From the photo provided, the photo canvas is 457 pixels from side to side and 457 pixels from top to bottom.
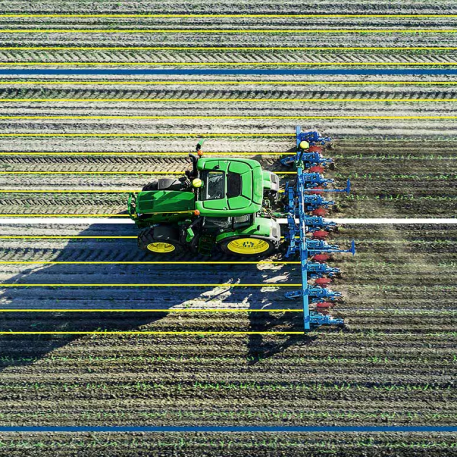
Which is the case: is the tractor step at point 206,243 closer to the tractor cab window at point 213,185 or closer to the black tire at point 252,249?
the black tire at point 252,249

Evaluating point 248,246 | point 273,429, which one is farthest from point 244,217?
point 273,429

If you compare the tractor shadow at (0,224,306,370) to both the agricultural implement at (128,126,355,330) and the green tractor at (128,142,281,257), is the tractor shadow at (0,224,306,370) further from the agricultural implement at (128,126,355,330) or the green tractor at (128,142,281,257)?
the green tractor at (128,142,281,257)

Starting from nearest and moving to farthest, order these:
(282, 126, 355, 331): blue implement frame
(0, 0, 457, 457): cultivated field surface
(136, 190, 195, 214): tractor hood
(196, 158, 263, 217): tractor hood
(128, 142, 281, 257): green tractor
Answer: (196, 158, 263, 217): tractor hood, (128, 142, 281, 257): green tractor, (136, 190, 195, 214): tractor hood, (0, 0, 457, 457): cultivated field surface, (282, 126, 355, 331): blue implement frame

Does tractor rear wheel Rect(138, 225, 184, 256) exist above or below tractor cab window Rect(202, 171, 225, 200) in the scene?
below

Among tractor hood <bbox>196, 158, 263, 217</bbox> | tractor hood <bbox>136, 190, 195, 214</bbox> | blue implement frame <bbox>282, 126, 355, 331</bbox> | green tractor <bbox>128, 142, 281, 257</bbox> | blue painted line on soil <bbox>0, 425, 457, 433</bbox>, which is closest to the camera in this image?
tractor hood <bbox>196, 158, 263, 217</bbox>

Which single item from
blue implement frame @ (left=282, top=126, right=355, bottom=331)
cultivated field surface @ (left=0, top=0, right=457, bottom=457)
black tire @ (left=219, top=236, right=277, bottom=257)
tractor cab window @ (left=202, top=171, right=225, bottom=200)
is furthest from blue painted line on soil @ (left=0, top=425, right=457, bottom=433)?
tractor cab window @ (left=202, top=171, right=225, bottom=200)

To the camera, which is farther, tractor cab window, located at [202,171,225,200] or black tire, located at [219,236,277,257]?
black tire, located at [219,236,277,257]

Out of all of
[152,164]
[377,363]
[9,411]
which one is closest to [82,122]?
[152,164]

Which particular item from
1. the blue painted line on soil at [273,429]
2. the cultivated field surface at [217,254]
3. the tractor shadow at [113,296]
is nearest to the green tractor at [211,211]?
the tractor shadow at [113,296]
